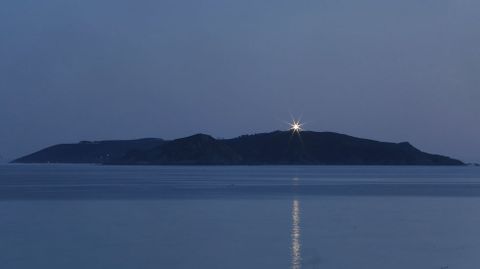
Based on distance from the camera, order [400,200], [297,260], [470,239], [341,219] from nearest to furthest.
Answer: [297,260], [470,239], [341,219], [400,200]

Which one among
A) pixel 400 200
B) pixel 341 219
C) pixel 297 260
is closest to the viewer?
pixel 297 260

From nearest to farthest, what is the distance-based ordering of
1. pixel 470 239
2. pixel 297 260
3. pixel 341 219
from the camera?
pixel 297 260
pixel 470 239
pixel 341 219

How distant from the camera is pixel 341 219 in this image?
33844mm

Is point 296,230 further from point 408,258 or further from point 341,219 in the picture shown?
point 408,258

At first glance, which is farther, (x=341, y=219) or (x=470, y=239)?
(x=341, y=219)

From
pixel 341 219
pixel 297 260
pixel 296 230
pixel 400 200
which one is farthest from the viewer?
pixel 400 200

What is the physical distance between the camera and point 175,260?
69.9 ft

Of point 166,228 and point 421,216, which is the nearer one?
point 166,228

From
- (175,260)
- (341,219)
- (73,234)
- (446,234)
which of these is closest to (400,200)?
(341,219)

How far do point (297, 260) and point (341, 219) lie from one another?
1298cm

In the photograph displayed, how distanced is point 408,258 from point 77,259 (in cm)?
977

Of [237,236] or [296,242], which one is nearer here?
[296,242]

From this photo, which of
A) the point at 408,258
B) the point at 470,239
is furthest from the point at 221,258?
the point at 470,239

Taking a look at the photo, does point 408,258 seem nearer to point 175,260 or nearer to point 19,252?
point 175,260
